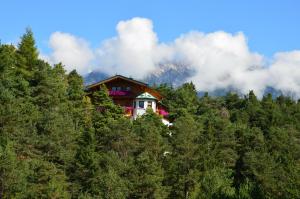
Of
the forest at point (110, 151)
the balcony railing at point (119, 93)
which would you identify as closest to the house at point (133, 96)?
Result: the balcony railing at point (119, 93)

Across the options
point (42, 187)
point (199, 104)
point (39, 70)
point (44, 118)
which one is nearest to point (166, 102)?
point (199, 104)

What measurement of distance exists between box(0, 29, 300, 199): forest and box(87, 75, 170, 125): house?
854 cm

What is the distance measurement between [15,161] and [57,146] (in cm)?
551

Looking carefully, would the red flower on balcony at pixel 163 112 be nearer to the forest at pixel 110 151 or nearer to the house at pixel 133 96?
the house at pixel 133 96

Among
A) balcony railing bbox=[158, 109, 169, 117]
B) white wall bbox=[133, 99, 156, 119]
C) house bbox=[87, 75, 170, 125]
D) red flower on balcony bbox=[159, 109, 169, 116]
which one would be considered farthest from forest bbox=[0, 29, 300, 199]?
red flower on balcony bbox=[159, 109, 169, 116]

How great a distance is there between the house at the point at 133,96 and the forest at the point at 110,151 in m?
8.54

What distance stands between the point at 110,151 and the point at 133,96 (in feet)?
101

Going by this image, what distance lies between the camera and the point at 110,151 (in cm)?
4519

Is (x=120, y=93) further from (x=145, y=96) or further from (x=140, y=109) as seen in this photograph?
(x=140, y=109)

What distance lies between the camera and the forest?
41.3 m

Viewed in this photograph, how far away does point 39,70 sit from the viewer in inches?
2299

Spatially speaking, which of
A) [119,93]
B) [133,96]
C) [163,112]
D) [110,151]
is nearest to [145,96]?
[133,96]

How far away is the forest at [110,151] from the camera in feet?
135

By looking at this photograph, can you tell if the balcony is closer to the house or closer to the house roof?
the house
